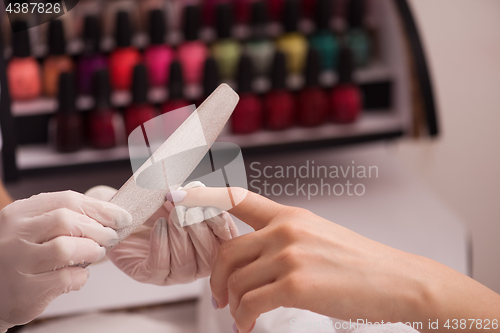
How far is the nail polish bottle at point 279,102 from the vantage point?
87cm

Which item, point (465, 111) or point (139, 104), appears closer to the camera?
point (139, 104)

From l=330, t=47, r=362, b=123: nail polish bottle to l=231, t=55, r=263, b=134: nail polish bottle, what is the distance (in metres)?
0.16

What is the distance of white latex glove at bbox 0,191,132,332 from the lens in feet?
1.14

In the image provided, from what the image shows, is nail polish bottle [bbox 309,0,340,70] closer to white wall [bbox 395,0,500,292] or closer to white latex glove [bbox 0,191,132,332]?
white wall [bbox 395,0,500,292]

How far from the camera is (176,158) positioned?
1.23ft

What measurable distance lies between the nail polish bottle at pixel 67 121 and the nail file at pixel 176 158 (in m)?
0.50

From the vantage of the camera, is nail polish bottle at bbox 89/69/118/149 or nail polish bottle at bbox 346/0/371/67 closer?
nail polish bottle at bbox 89/69/118/149

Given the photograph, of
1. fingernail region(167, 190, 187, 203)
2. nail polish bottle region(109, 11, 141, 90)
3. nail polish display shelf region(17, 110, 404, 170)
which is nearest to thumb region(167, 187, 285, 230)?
fingernail region(167, 190, 187, 203)

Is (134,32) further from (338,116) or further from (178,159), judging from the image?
(178,159)

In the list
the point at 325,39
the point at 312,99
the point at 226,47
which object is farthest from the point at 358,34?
the point at 226,47

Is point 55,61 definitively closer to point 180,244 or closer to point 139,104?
point 139,104

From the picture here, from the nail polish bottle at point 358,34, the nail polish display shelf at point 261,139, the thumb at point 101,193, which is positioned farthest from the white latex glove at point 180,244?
the nail polish bottle at point 358,34

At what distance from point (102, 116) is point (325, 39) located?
487 mm

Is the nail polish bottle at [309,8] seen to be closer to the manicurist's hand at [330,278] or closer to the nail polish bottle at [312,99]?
the nail polish bottle at [312,99]
